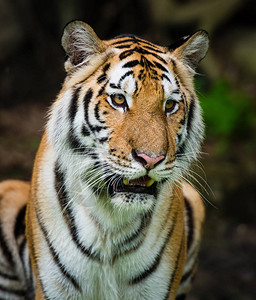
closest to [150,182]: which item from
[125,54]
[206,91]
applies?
[125,54]

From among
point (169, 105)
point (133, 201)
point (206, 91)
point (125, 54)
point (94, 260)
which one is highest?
point (206, 91)

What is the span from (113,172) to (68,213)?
1.36ft

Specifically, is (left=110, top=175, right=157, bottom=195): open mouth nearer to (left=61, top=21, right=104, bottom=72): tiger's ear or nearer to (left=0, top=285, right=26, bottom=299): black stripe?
(left=61, top=21, right=104, bottom=72): tiger's ear

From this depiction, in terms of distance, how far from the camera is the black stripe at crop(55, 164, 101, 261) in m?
2.56

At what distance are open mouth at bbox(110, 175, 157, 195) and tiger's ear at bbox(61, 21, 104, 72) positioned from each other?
61 cm

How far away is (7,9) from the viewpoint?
6.79 meters

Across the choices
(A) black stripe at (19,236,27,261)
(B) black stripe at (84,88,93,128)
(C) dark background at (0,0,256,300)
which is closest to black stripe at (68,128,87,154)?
(B) black stripe at (84,88,93,128)

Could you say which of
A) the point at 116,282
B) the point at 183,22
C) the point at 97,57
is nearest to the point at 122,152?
the point at 97,57

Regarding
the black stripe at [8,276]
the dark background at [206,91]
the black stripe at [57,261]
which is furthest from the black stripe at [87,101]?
the dark background at [206,91]

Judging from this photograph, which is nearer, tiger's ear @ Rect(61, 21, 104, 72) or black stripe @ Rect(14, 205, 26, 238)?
tiger's ear @ Rect(61, 21, 104, 72)

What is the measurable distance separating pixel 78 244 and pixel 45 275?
0.22 m

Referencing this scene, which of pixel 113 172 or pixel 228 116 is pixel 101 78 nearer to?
pixel 113 172

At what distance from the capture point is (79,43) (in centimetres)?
250

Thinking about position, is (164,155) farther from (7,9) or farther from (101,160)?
(7,9)
